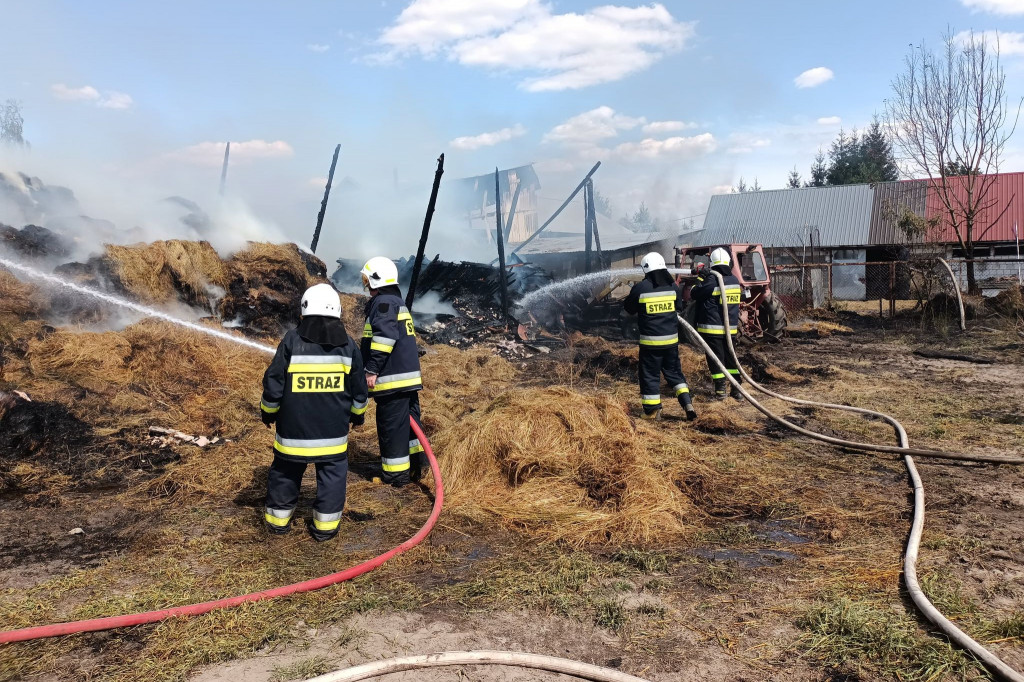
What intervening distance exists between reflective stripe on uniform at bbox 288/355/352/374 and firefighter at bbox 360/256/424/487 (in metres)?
0.83

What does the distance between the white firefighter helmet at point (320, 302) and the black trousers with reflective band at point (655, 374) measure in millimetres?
3867

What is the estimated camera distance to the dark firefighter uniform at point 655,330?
23.0 feet

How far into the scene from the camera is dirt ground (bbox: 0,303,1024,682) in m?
2.73

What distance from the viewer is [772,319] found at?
40.7ft

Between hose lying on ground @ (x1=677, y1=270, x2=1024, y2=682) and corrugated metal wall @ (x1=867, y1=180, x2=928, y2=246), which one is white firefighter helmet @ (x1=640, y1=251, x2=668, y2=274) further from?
corrugated metal wall @ (x1=867, y1=180, x2=928, y2=246)

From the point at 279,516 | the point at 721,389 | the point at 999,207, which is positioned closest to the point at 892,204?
the point at 999,207

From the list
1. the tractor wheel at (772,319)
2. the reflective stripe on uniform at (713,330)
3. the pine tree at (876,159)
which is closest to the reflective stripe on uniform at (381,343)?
the reflective stripe on uniform at (713,330)

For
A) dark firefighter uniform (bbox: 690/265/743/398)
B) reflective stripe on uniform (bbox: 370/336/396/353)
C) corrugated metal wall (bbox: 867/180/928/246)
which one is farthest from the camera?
corrugated metal wall (bbox: 867/180/928/246)

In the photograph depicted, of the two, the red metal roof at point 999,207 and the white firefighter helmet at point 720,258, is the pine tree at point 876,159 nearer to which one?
the red metal roof at point 999,207

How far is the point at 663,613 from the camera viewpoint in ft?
10.1

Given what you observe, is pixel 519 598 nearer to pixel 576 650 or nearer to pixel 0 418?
pixel 576 650

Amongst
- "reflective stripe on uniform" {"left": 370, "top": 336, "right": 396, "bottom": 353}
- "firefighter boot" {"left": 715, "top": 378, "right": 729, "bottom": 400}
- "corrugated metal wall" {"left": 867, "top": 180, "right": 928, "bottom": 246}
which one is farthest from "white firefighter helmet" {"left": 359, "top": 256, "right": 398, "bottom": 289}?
"corrugated metal wall" {"left": 867, "top": 180, "right": 928, "bottom": 246}

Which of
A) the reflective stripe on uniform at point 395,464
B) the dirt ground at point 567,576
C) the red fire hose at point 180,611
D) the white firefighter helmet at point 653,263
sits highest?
the white firefighter helmet at point 653,263

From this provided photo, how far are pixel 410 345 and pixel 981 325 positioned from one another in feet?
41.7
